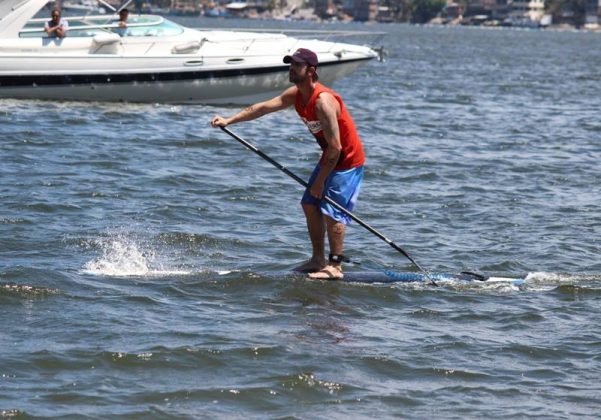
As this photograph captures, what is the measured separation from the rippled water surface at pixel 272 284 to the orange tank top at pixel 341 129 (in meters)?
0.97

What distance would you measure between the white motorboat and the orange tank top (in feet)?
46.7

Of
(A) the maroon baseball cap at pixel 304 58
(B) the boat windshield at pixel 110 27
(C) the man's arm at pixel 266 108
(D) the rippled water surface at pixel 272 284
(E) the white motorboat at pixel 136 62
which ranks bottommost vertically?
(D) the rippled water surface at pixel 272 284

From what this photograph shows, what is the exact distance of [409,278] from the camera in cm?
1056

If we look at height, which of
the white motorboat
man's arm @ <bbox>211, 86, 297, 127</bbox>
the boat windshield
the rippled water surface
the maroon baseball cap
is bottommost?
the rippled water surface

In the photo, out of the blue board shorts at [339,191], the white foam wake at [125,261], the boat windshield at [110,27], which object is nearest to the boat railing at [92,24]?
the boat windshield at [110,27]

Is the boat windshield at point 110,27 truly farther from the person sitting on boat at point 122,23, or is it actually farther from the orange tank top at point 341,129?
the orange tank top at point 341,129

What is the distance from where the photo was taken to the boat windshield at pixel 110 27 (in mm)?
24031

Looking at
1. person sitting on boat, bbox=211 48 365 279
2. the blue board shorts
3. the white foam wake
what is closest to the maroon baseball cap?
person sitting on boat, bbox=211 48 365 279

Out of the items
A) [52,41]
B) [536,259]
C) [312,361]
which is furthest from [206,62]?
[312,361]

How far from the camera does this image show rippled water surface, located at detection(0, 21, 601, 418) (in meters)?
7.69

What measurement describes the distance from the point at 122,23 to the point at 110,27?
238 millimetres

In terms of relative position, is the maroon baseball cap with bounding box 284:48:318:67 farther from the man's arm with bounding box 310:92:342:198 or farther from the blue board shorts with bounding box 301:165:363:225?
the blue board shorts with bounding box 301:165:363:225

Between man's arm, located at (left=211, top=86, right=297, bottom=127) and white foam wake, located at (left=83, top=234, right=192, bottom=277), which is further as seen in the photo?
white foam wake, located at (left=83, top=234, right=192, bottom=277)

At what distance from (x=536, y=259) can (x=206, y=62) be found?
1342 cm
